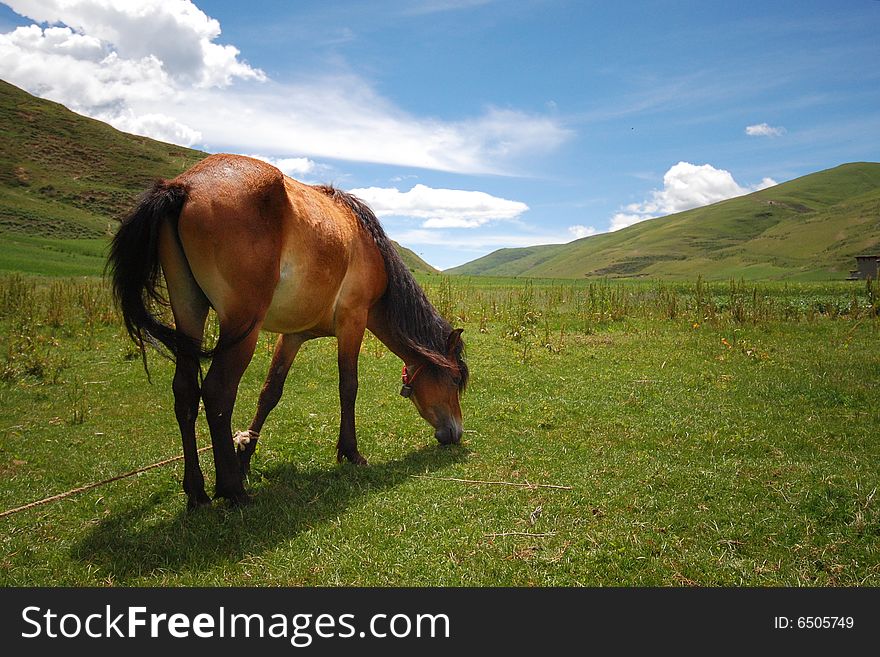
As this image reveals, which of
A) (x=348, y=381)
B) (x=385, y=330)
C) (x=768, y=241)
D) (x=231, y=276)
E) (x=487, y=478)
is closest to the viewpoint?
(x=231, y=276)

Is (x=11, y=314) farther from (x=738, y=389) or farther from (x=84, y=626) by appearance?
(x=738, y=389)

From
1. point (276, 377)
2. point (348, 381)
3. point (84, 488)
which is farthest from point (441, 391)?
point (84, 488)

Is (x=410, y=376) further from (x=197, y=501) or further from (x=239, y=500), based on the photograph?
(x=197, y=501)

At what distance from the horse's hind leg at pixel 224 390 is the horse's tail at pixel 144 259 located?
0.21 m

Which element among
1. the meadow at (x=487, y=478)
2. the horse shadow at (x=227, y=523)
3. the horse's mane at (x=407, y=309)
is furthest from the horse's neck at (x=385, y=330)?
the horse shadow at (x=227, y=523)

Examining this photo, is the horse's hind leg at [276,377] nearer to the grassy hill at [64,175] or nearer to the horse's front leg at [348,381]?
the horse's front leg at [348,381]

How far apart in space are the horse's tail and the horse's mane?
180 cm

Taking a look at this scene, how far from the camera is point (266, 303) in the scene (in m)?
4.09

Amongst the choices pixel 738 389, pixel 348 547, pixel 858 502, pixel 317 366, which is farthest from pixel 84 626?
pixel 738 389

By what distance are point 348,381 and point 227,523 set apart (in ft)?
5.62

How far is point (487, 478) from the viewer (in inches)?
192

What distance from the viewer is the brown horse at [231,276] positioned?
3803 millimetres

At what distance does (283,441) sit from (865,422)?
22.1ft

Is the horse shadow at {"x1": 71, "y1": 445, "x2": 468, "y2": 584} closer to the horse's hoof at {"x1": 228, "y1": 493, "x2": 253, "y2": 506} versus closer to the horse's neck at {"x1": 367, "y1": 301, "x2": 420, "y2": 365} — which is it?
the horse's hoof at {"x1": 228, "y1": 493, "x2": 253, "y2": 506}
